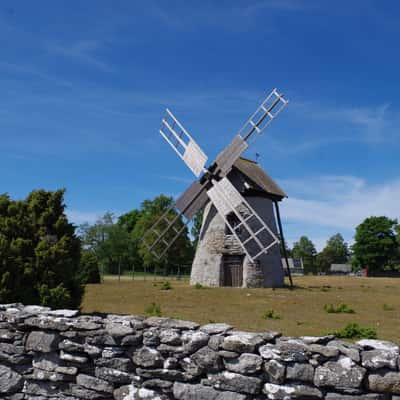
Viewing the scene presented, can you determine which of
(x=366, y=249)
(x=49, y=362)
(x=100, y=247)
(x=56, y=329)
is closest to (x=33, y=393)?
(x=49, y=362)

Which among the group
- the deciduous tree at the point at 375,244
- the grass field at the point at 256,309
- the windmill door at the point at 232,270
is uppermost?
the deciduous tree at the point at 375,244

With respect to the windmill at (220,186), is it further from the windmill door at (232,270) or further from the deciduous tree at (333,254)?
the deciduous tree at (333,254)

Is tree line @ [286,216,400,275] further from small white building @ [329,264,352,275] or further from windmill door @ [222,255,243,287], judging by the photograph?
windmill door @ [222,255,243,287]

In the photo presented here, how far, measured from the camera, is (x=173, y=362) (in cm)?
598

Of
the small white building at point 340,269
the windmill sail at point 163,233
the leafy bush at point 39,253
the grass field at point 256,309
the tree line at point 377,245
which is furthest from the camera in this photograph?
the small white building at point 340,269

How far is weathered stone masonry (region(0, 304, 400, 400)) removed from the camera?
4992 millimetres

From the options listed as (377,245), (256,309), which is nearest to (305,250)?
(377,245)

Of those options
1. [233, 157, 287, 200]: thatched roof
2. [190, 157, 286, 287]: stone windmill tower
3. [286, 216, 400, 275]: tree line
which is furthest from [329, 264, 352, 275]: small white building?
[190, 157, 286, 287]: stone windmill tower

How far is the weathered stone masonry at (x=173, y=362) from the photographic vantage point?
4.99m

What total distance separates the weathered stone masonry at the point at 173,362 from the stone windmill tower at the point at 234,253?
22352 mm

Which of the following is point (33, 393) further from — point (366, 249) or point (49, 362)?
point (366, 249)

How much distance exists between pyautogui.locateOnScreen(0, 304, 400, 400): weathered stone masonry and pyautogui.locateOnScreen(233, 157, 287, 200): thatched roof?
2334cm

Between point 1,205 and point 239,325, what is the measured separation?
7.96 metres

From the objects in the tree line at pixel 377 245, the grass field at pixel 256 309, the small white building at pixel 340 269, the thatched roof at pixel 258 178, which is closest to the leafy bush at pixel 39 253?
the grass field at pixel 256 309
